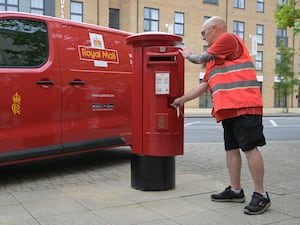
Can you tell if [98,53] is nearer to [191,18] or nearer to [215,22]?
[215,22]

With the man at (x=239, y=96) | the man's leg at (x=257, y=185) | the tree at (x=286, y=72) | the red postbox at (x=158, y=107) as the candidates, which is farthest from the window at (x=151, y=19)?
the man's leg at (x=257, y=185)

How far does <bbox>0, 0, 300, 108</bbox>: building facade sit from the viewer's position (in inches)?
1315

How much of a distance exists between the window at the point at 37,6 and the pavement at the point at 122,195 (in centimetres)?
2655

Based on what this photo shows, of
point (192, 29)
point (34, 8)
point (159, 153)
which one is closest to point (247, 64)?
point (159, 153)

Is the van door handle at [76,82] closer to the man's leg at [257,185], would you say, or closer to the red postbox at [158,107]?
the red postbox at [158,107]

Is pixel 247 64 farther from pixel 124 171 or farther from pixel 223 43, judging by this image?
pixel 124 171

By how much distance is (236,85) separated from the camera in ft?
13.6

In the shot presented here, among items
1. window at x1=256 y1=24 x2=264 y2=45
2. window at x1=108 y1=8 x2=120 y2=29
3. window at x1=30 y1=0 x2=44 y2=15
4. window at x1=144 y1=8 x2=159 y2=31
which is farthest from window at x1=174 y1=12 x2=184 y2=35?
window at x1=30 y1=0 x2=44 y2=15

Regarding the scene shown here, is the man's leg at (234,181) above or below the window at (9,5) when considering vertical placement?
below

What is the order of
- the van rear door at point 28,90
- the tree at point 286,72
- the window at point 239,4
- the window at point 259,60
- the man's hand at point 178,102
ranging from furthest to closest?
the window at point 259,60, the window at point 239,4, the tree at point 286,72, the van rear door at point 28,90, the man's hand at point 178,102

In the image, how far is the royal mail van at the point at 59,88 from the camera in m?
5.20

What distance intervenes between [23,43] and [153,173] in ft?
7.83

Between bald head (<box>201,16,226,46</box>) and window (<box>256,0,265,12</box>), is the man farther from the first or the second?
window (<box>256,0,265,12</box>)

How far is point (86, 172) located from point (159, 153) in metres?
1.72
